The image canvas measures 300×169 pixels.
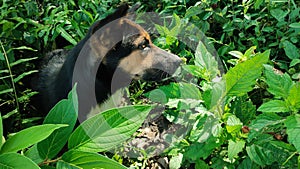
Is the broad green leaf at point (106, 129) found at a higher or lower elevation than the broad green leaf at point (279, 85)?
higher

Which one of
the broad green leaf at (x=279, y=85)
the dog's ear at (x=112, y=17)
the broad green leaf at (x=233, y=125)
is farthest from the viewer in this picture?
the dog's ear at (x=112, y=17)

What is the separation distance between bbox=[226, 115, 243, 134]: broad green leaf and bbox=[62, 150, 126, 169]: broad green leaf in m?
1.18

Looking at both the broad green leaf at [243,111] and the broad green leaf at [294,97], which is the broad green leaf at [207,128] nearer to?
the broad green leaf at [243,111]

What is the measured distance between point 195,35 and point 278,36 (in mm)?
708

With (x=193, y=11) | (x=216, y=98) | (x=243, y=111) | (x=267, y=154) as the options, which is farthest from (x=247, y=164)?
(x=193, y=11)

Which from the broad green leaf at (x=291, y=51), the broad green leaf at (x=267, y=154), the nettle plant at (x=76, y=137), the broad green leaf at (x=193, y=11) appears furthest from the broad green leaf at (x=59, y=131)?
the broad green leaf at (x=193, y=11)

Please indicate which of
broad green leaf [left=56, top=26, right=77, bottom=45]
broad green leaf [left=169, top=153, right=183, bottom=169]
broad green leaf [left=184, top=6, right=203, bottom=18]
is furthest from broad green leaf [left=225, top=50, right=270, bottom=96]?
broad green leaf [left=56, top=26, right=77, bottom=45]

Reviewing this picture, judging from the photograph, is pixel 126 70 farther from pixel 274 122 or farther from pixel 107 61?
pixel 274 122

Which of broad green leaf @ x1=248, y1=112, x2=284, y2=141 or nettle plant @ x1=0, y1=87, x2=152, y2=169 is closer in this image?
nettle plant @ x1=0, y1=87, x2=152, y2=169

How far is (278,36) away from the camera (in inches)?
130

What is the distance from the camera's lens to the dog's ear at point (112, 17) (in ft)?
9.30

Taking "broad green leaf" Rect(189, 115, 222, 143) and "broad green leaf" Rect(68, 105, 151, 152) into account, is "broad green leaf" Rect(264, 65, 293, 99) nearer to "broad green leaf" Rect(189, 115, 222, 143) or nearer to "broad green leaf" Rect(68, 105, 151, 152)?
"broad green leaf" Rect(189, 115, 222, 143)

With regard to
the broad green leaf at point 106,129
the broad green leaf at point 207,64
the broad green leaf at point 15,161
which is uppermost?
the broad green leaf at point 15,161

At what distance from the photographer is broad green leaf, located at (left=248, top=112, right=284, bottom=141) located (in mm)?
2006
